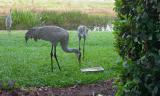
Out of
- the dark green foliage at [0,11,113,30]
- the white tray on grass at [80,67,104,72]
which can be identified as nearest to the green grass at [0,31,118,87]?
the white tray on grass at [80,67,104,72]

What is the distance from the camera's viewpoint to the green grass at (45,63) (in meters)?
7.66

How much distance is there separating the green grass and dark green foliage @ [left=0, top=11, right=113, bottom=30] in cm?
514

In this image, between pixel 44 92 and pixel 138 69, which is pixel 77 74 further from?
pixel 138 69

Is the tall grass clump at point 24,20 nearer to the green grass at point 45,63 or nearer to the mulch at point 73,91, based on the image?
the green grass at point 45,63

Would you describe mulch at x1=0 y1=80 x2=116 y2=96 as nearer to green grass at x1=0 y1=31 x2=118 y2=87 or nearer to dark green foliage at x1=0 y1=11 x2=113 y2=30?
green grass at x1=0 y1=31 x2=118 y2=87

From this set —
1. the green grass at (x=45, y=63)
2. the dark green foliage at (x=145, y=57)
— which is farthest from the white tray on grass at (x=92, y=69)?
the dark green foliage at (x=145, y=57)

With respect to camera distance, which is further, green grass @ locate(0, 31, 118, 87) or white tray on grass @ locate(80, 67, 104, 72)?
white tray on grass @ locate(80, 67, 104, 72)

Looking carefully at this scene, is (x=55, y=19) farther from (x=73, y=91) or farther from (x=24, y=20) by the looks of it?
(x=73, y=91)

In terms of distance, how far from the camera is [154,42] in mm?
3049

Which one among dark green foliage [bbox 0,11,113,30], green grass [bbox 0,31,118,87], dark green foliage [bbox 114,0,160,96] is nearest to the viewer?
dark green foliage [bbox 114,0,160,96]

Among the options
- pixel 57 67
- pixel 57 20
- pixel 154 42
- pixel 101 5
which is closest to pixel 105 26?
pixel 57 20

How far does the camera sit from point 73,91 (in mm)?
6945

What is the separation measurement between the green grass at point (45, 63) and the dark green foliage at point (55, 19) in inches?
202

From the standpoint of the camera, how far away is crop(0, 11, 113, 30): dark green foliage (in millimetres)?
18969
